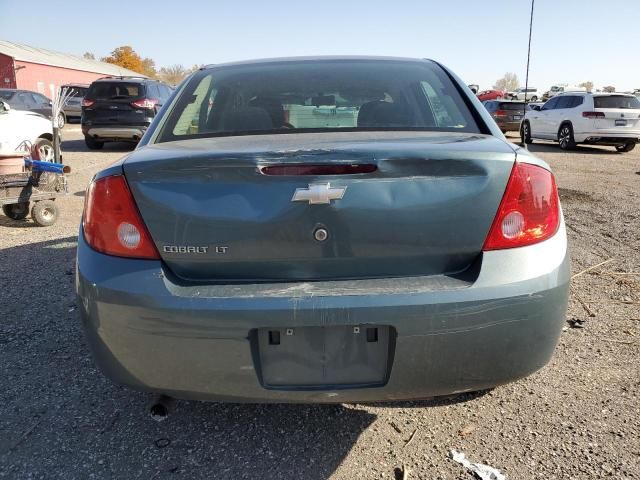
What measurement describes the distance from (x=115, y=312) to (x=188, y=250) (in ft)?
1.08

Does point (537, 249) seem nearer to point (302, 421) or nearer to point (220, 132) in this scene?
point (302, 421)

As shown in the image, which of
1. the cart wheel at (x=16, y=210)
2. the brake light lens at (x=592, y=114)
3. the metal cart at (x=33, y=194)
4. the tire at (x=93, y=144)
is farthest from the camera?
the brake light lens at (x=592, y=114)

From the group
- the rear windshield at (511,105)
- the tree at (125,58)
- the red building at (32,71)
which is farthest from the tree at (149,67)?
the rear windshield at (511,105)

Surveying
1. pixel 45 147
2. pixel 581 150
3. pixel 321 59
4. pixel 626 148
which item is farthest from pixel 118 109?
pixel 626 148

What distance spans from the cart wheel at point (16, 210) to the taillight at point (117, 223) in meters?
5.10

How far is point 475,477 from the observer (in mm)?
2027

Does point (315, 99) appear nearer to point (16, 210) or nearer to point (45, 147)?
A: point (16, 210)

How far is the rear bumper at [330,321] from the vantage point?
5.57 feet

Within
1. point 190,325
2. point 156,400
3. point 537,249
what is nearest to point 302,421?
point 156,400

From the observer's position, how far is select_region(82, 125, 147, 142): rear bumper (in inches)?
506

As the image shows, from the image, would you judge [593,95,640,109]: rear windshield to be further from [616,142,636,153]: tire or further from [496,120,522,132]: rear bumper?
[496,120,522,132]: rear bumper

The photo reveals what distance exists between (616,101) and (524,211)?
48.3ft

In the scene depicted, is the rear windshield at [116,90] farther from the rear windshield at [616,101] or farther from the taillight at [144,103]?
the rear windshield at [616,101]

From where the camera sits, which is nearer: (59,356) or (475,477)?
(475,477)
